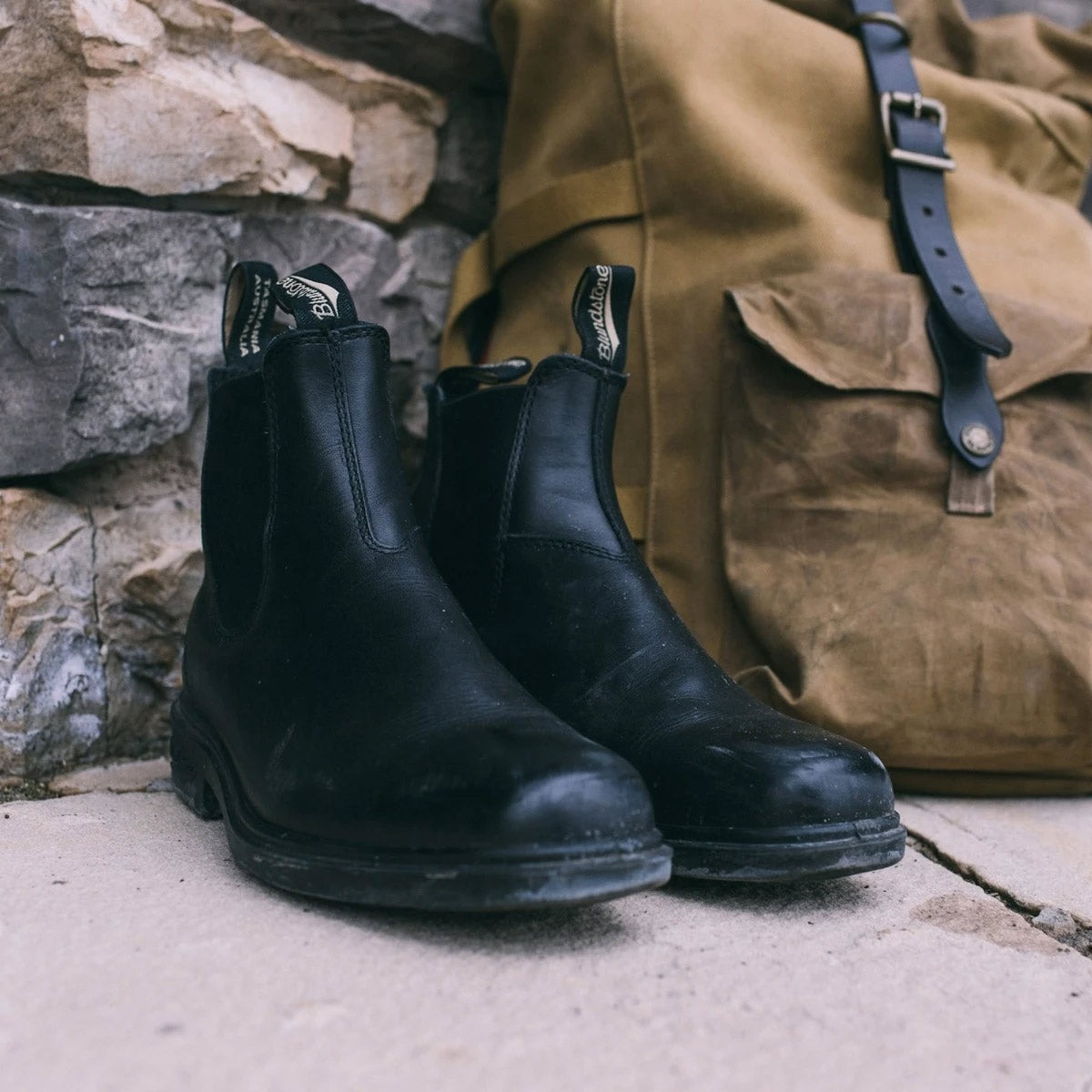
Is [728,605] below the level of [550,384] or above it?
below

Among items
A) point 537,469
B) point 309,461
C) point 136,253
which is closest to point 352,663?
point 309,461

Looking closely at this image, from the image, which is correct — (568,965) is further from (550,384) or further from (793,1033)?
(550,384)

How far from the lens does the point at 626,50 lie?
126 centimetres

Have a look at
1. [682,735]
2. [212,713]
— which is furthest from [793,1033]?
[212,713]

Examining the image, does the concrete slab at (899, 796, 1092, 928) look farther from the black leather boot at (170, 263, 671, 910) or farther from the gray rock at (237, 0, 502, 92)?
the gray rock at (237, 0, 502, 92)

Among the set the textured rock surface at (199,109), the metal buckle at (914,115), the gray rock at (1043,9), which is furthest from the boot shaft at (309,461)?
the gray rock at (1043,9)

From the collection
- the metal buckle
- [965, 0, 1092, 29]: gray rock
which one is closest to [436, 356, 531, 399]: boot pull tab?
the metal buckle

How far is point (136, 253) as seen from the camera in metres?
1.13

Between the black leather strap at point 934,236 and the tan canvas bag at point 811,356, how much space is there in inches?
0.7

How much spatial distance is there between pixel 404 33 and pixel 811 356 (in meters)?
0.65

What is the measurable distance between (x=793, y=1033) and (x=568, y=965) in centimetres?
13

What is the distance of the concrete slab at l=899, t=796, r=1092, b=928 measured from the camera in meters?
0.87

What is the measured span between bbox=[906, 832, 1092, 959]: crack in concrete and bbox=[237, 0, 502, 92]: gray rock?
3.59 ft

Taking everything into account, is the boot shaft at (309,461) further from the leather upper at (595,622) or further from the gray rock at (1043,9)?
the gray rock at (1043,9)
